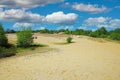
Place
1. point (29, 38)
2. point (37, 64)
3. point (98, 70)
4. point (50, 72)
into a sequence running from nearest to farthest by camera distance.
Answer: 1. point (50, 72)
2. point (98, 70)
3. point (37, 64)
4. point (29, 38)

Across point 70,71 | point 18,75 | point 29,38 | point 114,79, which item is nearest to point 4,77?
point 18,75

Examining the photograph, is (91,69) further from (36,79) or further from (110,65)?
(36,79)

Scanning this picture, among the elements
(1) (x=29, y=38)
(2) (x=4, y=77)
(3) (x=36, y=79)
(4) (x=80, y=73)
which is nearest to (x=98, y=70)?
(4) (x=80, y=73)

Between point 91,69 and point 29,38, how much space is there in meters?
27.3

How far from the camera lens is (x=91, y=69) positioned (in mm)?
25969

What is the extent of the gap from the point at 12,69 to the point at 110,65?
10573mm

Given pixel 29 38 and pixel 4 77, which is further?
pixel 29 38

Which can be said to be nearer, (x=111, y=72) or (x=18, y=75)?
(x=18, y=75)

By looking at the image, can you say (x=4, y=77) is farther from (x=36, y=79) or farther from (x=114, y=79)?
(x=114, y=79)

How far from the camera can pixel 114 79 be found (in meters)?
22.0

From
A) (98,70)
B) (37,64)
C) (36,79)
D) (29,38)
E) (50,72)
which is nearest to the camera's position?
(36,79)

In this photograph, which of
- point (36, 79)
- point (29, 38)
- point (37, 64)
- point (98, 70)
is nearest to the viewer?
point (36, 79)

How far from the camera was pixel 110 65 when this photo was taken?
28922mm

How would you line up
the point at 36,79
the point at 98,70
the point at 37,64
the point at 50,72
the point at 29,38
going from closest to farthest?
the point at 36,79
the point at 50,72
the point at 98,70
the point at 37,64
the point at 29,38
